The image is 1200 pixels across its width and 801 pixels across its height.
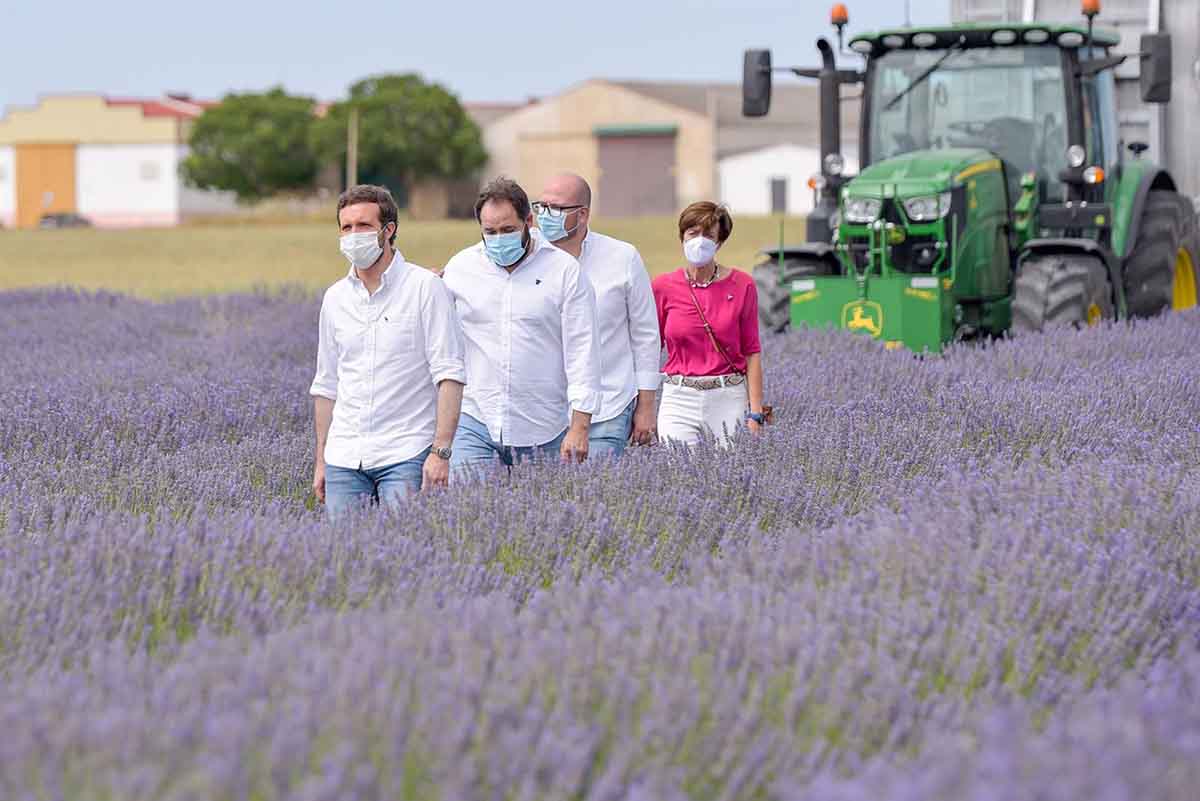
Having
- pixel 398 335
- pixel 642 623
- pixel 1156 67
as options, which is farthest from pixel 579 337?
pixel 1156 67

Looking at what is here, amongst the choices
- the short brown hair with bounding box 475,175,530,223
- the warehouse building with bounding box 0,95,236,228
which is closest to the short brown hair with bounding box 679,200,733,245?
the short brown hair with bounding box 475,175,530,223

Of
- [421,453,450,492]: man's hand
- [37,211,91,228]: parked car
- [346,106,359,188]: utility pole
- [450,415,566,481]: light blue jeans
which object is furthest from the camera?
[37,211,91,228]: parked car

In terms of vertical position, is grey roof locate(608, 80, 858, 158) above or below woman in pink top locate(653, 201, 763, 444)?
above

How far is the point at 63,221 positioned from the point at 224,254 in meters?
33.4

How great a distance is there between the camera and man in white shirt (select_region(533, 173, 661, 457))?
5.51 m

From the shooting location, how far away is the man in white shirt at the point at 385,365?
15.9 ft

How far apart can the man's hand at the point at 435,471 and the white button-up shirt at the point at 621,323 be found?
868 millimetres

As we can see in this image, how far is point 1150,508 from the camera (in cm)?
396

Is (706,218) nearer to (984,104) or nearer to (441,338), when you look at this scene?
(441,338)

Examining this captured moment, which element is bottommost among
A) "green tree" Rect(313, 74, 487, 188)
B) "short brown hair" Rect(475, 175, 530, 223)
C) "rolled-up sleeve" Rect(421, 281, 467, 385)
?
"rolled-up sleeve" Rect(421, 281, 467, 385)

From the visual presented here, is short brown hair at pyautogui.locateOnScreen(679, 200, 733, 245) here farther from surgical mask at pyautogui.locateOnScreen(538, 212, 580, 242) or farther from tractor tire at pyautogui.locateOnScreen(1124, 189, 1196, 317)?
tractor tire at pyautogui.locateOnScreen(1124, 189, 1196, 317)

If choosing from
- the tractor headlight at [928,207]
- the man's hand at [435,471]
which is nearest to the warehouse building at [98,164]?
the tractor headlight at [928,207]

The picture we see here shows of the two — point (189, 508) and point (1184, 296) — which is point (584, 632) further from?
point (1184, 296)

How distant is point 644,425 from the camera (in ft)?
18.3
